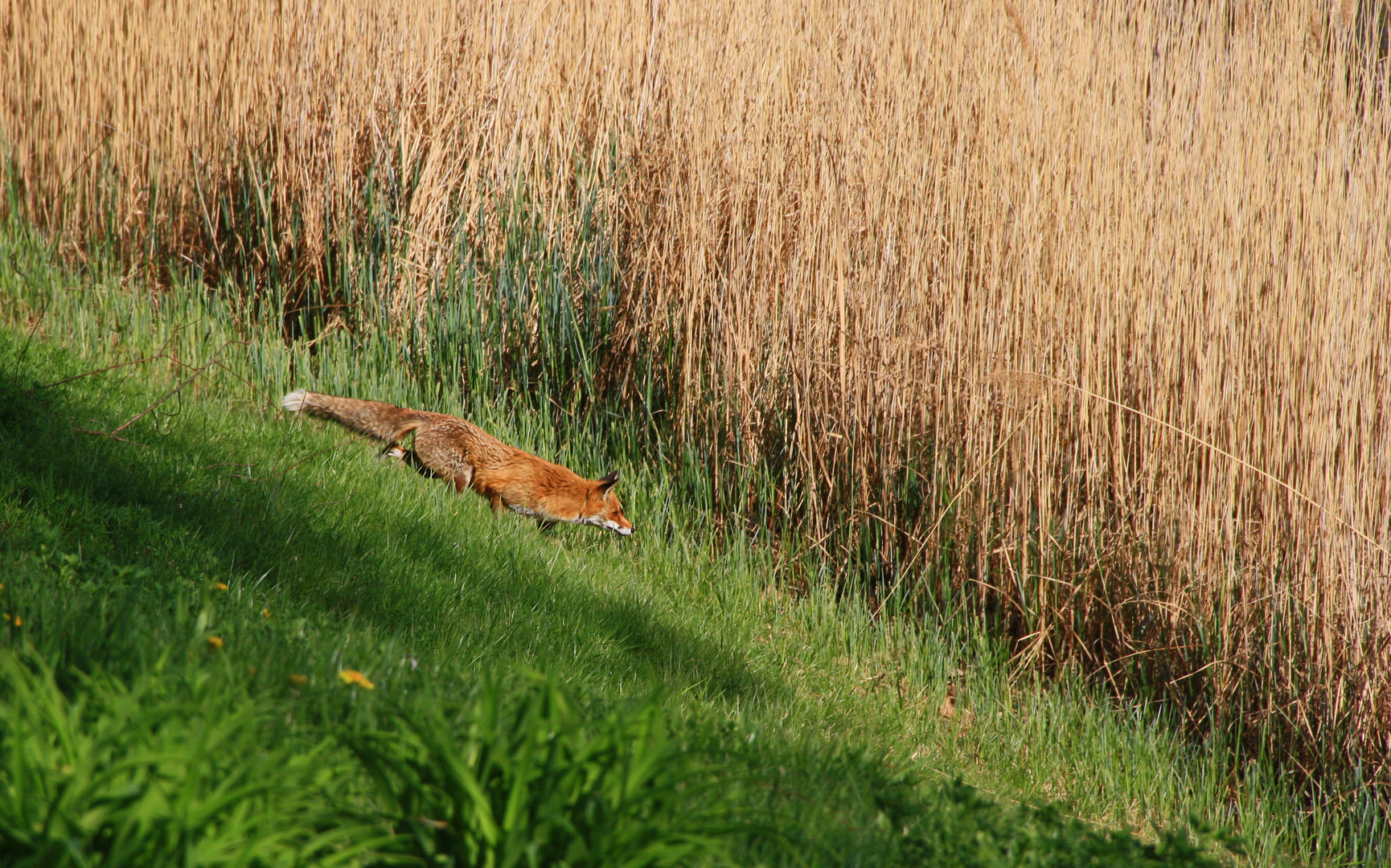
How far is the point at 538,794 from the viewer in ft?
5.90

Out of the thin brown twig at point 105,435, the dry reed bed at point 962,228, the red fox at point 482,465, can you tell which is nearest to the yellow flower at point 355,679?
the thin brown twig at point 105,435

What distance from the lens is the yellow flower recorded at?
2.24 meters

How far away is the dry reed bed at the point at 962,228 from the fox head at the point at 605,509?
82 cm

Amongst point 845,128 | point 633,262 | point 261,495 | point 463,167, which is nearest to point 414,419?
point 261,495

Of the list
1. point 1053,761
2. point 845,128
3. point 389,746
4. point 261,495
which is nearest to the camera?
point 389,746

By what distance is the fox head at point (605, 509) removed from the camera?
16.0ft

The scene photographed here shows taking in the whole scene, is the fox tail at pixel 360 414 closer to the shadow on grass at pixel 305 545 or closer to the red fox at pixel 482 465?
the red fox at pixel 482 465

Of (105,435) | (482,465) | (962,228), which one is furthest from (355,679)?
(962,228)

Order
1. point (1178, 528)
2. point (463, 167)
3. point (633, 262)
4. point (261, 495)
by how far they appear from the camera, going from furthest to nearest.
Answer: point (463, 167), point (633, 262), point (1178, 528), point (261, 495)

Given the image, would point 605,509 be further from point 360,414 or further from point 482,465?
point 360,414

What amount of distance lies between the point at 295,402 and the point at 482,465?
98 cm

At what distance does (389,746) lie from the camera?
1.89 m

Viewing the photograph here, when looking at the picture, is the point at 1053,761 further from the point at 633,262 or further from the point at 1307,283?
the point at 633,262

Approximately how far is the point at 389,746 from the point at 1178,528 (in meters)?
3.93
